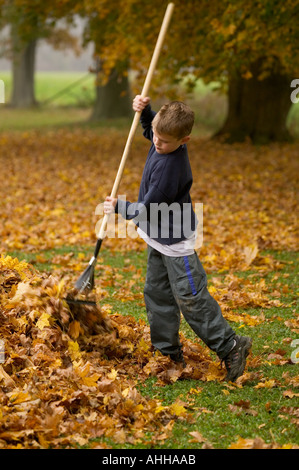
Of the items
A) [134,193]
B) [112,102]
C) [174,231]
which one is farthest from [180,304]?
[112,102]

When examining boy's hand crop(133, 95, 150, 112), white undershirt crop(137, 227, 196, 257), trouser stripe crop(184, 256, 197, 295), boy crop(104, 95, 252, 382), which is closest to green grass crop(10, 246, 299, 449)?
boy crop(104, 95, 252, 382)

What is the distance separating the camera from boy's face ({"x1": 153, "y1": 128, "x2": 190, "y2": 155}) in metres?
4.05

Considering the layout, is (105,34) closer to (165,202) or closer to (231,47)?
(231,47)

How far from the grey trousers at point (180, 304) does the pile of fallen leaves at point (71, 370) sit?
20 centimetres

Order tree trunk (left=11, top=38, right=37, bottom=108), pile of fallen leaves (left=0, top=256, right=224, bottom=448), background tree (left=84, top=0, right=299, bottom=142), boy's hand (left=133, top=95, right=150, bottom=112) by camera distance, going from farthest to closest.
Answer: tree trunk (left=11, top=38, right=37, bottom=108)
background tree (left=84, top=0, right=299, bottom=142)
boy's hand (left=133, top=95, right=150, bottom=112)
pile of fallen leaves (left=0, top=256, right=224, bottom=448)

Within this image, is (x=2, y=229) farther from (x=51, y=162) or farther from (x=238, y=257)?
(x=51, y=162)

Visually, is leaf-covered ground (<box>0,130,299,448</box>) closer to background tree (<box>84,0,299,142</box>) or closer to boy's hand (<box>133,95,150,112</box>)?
boy's hand (<box>133,95,150,112</box>)

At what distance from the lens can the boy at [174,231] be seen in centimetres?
409

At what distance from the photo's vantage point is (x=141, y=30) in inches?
536

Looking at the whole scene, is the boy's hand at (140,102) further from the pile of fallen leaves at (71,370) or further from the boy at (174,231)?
the pile of fallen leaves at (71,370)

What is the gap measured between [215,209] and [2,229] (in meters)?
3.49

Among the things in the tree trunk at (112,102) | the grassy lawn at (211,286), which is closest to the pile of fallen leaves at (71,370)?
the grassy lawn at (211,286)

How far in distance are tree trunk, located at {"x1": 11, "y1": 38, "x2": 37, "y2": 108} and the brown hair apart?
102ft

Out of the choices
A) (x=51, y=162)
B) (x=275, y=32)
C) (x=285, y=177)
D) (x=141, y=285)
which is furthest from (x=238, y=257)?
(x=51, y=162)
